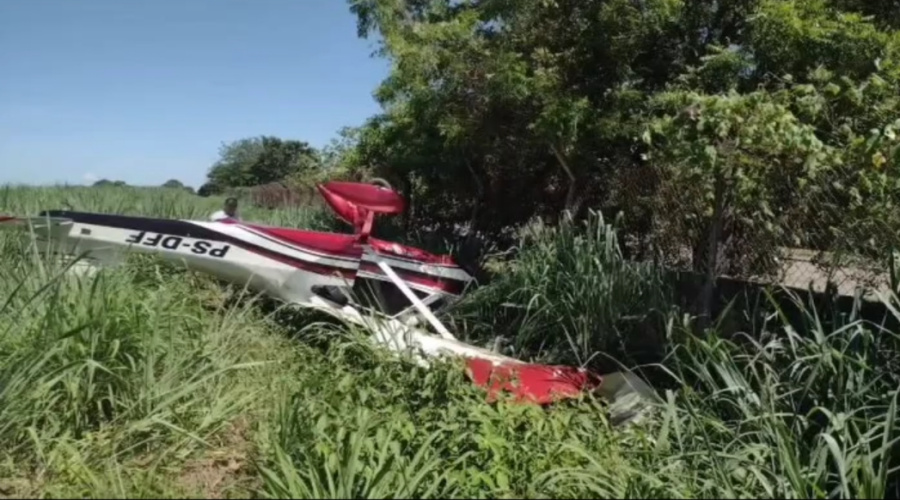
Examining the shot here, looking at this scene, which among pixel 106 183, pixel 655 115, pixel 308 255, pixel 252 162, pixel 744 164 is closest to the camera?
pixel 744 164

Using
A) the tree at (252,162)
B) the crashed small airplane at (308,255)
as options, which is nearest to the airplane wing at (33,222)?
the crashed small airplane at (308,255)

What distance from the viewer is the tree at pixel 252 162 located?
51.8 meters

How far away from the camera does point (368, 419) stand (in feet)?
9.31

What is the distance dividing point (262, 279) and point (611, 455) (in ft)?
10.4

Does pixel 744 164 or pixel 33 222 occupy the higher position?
pixel 744 164

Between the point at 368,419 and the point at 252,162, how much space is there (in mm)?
55880

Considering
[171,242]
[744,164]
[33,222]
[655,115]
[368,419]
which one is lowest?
[368,419]

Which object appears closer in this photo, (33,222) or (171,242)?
(33,222)

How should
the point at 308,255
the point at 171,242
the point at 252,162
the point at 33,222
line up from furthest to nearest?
the point at 252,162 < the point at 308,255 < the point at 171,242 < the point at 33,222

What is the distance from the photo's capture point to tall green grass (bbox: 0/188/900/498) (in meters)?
2.55

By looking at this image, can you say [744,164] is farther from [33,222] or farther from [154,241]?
[33,222]

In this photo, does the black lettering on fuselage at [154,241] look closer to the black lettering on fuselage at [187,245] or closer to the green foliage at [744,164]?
the black lettering on fuselage at [187,245]

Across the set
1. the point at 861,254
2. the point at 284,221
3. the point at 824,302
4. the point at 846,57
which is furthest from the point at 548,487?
the point at 284,221

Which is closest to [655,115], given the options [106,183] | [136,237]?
[136,237]
